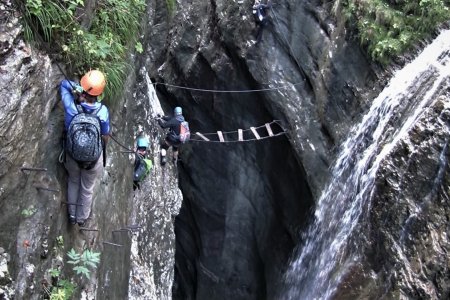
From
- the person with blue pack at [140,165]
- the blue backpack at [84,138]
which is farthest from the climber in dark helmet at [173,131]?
the blue backpack at [84,138]

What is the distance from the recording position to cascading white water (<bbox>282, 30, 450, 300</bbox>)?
Answer: 8500mm

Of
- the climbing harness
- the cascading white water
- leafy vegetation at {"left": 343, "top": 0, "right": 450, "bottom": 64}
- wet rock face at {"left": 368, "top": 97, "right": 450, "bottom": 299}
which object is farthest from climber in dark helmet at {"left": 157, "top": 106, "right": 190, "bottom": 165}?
wet rock face at {"left": 368, "top": 97, "right": 450, "bottom": 299}

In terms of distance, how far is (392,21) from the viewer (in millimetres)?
10211

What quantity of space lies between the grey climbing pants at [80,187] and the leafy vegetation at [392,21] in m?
6.96

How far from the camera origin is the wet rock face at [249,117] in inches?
438

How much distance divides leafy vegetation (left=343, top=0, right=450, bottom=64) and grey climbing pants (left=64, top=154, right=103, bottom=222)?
274 inches

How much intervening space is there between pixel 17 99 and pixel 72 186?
3.70 ft

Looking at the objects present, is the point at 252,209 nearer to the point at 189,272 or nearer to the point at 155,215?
the point at 189,272

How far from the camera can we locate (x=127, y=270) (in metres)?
7.43

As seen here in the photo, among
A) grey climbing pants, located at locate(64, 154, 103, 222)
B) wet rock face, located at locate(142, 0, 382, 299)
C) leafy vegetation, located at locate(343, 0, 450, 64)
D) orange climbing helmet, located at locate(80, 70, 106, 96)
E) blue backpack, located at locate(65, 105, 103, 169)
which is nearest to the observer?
blue backpack, located at locate(65, 105, 103, 169)

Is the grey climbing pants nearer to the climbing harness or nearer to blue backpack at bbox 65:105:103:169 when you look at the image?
blue backpack at bbox 65:105:103:169

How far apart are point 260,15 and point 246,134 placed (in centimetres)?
322

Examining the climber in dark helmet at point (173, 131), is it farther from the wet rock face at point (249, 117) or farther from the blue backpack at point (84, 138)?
the blue backpack at point (84, 138)

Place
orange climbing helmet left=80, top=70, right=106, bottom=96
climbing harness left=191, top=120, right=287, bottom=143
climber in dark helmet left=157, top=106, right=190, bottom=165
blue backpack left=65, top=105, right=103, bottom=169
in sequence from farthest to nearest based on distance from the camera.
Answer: climbing harness left=191, top=120, right=287, bottom=143 → climber in dark helmet left=157, top=106, right=190, bottom=165 → orange climbing helmet left=80, top=70, right=106, bottom=96 → blue backpack left=65, top=105, right=103, bottom=169
